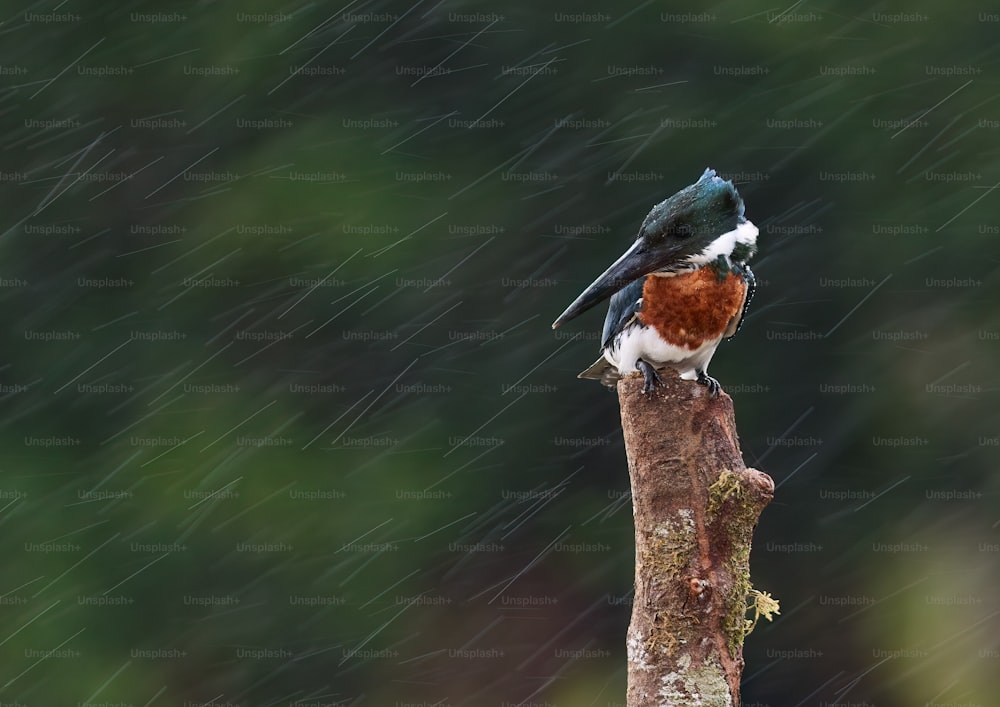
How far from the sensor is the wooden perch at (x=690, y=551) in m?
2.44

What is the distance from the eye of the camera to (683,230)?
2881 mm

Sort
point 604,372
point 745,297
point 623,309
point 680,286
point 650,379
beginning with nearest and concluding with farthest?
point 650,379
point 680,286
point 745,297
point 623,309
point 604,372

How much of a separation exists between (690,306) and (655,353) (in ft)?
0.57

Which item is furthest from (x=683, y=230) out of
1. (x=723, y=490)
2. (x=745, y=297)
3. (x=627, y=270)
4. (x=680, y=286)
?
(x=723, y=490)

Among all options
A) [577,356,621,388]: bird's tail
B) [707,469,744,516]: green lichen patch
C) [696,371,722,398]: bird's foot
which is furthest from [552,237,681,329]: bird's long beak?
[577,356,621,388]: bird's tail

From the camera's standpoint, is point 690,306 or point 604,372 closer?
point 690,306

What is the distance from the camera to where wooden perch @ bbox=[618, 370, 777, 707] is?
244 cm

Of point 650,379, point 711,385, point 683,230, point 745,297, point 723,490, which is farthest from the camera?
point 745,297

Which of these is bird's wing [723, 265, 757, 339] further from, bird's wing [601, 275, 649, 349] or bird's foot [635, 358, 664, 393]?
bird's foot [635, 358, 664, 393]

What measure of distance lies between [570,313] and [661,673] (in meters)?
0.99

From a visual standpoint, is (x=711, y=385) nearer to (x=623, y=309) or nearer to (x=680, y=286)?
(x=680, y=286)

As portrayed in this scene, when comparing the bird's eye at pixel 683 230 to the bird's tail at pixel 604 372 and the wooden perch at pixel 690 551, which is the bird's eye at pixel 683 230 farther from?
the bird's tail at pixel 604 372

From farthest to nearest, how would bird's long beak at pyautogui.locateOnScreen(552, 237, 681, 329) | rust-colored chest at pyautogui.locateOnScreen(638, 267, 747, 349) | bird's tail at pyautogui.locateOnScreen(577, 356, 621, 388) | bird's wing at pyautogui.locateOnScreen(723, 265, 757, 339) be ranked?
1. bird's tail at pyautogui.locateOnScreen(577, 356, 621, 388)
2. bird's wing at pyautogui.locateOnScreen(723, 265, 757, 339)
3. rust-colored chest at pyautogui.locateOnScreen(638, 267, 747, 349)
4. bird's long beak at pyautogui.locateOnScreen(552, 237, 681, 329)

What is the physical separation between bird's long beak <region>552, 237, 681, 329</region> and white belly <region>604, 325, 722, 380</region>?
283mm
